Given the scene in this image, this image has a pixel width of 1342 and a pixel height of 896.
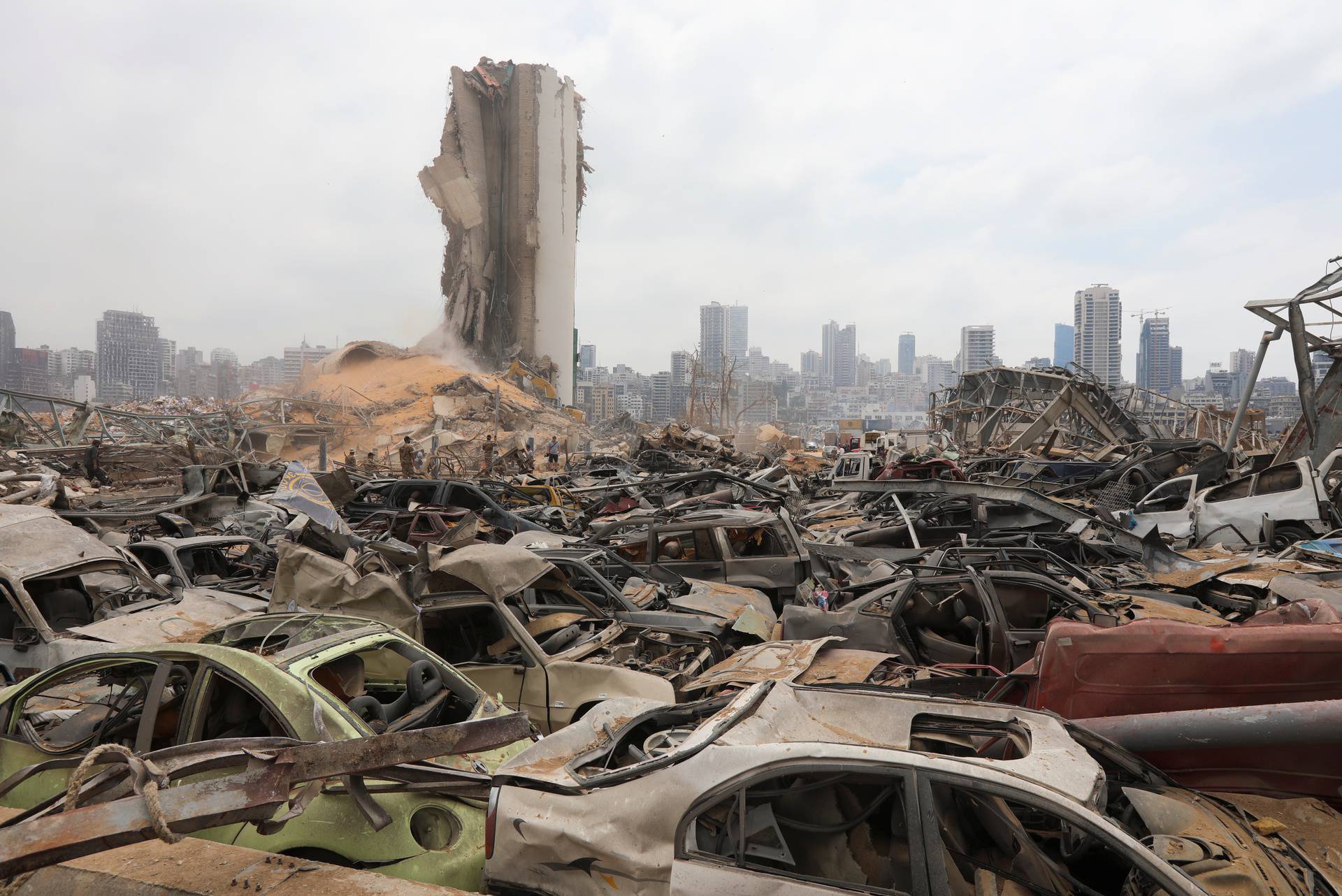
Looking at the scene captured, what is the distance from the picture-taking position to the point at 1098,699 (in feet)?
13.2

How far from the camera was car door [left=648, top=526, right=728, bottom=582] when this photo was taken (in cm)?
810

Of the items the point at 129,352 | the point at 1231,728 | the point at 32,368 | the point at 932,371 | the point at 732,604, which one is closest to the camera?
the point at 1231,728

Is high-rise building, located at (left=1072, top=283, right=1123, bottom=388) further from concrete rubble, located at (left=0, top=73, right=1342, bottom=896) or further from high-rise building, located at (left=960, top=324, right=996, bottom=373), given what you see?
concrete rubble, located at (left=0, top=73, right=1342, bottom=896)

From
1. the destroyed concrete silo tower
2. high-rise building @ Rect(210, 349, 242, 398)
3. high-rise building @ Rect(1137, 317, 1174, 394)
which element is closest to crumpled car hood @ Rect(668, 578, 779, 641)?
the destroyed concrete silo tower

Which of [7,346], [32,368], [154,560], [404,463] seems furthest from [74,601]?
[32,368]

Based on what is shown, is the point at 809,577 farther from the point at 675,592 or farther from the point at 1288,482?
the point at 1288,482

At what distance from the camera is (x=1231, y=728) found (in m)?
3.42

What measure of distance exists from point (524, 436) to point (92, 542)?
2843 cm

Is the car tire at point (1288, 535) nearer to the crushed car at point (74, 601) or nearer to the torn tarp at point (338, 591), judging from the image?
the torn tarp at point (338, 591)

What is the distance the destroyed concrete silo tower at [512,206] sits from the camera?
1955 inches

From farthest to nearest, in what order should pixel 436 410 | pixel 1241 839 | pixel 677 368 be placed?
pixel 677 368, pixel 436 410, pixel 1241 839

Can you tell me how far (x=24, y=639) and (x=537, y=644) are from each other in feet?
12.3

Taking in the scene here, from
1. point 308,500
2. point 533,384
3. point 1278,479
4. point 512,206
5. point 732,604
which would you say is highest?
point 512,206

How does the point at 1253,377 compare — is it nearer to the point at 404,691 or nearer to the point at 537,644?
the point at 537,644
